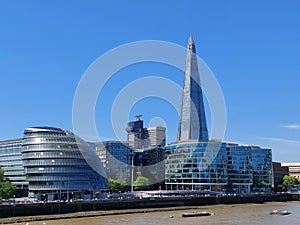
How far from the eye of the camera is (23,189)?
148 meters

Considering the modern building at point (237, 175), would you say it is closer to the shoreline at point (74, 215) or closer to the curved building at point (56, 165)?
the curved building at point (56, 165)

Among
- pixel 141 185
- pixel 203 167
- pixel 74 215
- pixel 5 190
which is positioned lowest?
pixel 74 215

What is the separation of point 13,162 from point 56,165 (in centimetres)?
4492

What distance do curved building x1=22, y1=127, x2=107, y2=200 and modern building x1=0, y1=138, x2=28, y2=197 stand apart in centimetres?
2334

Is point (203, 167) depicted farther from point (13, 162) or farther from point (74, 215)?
point (74, 215)

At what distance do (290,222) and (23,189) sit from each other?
96977 millimetres

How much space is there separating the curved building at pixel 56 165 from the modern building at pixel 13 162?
2334 cm

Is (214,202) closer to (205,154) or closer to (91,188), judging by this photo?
(91,188)

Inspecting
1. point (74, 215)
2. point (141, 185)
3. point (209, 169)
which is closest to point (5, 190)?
point (74, 215)

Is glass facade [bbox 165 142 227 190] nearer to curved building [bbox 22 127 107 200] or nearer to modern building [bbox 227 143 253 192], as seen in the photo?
modern building [bbox 227 143 253 192]

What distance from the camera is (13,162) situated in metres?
164

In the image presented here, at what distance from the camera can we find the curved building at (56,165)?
126 m

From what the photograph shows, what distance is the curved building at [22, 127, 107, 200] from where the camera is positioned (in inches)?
4979

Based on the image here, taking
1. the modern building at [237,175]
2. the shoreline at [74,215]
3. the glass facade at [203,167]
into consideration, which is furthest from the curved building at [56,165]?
the modern building at [237,175]
